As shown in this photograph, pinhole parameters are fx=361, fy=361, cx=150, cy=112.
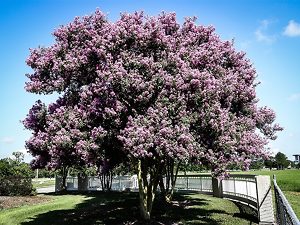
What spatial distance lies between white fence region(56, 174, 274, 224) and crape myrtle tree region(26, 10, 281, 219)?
1700mm

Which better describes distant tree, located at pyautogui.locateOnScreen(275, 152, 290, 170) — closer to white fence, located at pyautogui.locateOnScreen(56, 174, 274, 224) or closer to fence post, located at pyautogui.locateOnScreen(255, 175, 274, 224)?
white fence, located at pyautogui.locateOnScreen(56, 174, 274, 224)

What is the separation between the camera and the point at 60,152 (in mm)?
13945

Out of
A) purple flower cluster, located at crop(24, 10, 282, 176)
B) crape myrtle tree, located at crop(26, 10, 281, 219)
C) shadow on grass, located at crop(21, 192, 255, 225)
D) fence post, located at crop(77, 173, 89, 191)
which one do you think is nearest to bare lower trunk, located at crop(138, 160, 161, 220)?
crape myrtle tree, located at crop(26, 10, 281, 219)

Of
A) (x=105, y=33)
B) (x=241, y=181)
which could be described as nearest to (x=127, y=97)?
(x=105, y=33)

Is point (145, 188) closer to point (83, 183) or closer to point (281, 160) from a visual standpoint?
point (83, 183)

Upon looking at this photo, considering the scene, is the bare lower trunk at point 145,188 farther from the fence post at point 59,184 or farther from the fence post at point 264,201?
the fence post at point 59,184

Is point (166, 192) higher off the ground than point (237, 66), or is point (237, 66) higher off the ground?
point (237, 66)

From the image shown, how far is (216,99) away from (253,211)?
24.5ft

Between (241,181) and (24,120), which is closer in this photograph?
(24,120)

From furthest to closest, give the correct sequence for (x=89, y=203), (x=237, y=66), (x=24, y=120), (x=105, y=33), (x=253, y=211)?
(x=89, y=203) < (x=237, y=66) < (x=253, y=211) < (x=24, y=120) < (x=105, y=33)

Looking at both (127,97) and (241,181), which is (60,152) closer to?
(127,97)

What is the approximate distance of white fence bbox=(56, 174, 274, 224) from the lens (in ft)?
49.9

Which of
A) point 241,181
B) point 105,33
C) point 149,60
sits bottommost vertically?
point 241,181

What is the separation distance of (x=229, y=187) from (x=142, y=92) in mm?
13066
